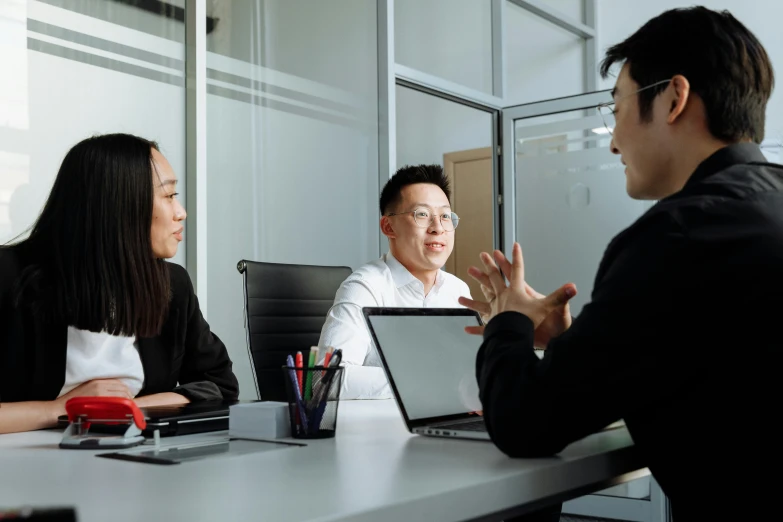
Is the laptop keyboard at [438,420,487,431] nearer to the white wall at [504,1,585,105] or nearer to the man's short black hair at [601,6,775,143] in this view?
the man's short black hair at [601,6,775,143]

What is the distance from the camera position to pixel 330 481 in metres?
0.87

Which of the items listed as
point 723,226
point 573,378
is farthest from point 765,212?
point 573,378

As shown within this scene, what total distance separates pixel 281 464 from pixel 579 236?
4114 mm

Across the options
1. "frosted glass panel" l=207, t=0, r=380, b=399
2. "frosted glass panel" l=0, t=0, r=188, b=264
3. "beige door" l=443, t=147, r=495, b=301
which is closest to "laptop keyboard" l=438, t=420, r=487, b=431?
"frosted glass panel" l=0, t=0, r=188, b=264

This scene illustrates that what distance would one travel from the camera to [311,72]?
3891mm

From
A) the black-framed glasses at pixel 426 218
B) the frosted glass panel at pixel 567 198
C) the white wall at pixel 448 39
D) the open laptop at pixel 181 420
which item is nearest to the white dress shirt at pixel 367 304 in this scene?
the black-framed glasses at pixel 426 218

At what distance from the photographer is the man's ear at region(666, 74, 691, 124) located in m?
1.13

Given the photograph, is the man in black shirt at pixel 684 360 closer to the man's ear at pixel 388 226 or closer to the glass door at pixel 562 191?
the man's ear at pixel 388 226

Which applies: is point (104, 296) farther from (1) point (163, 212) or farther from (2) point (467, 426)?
(2) point (467, 426)

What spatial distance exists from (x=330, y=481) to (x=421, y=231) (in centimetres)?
181

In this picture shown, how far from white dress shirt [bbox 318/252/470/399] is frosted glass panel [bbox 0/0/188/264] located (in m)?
1.04

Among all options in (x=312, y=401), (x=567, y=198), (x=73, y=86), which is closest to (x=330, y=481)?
(x=312, y=401)

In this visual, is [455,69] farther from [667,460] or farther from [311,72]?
[667,460]

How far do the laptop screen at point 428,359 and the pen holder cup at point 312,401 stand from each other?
98mm
